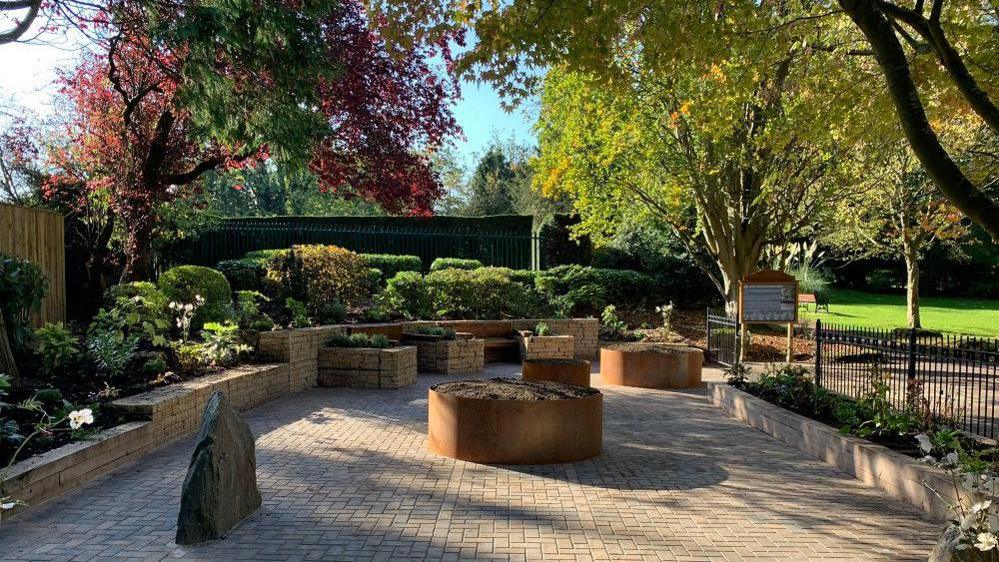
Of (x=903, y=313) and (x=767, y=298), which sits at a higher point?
(x=767, y=298)

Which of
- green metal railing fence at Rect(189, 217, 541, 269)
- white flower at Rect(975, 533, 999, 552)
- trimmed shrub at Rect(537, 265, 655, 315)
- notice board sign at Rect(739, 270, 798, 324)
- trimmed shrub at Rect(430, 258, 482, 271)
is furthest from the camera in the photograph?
green metal railing fence at Rect(189, 217, 541, 269)

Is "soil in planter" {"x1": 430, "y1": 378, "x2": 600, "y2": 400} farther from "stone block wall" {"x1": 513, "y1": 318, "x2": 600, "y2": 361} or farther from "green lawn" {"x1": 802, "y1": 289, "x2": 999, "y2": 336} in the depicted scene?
"green lawn" {"x1": 802, "y1": 289, "x2": 999, "y2": 336}

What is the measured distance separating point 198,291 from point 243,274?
4057 millimetres

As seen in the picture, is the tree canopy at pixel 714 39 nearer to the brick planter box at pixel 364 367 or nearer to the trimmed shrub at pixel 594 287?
the brick planter box at pixel 364 367

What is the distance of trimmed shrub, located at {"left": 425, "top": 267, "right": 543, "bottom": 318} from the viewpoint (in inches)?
547

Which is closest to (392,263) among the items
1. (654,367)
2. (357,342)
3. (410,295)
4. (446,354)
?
(410,295)

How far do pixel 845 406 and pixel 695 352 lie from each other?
4328mm

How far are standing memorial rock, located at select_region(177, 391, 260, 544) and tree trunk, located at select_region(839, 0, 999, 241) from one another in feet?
18.0

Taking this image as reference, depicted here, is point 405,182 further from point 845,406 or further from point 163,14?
point 845,406

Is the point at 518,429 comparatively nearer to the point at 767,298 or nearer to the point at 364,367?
the point at 364,367

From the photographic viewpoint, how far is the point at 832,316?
21.2 meters

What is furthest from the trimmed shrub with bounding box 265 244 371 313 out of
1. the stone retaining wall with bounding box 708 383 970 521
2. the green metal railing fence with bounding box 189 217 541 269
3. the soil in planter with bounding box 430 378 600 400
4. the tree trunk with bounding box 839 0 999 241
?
the tree trunk with bounding box 839 0 999 241

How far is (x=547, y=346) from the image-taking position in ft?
40.8

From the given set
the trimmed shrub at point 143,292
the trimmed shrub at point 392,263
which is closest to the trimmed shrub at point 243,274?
the trimmed shrub at point 392,263
